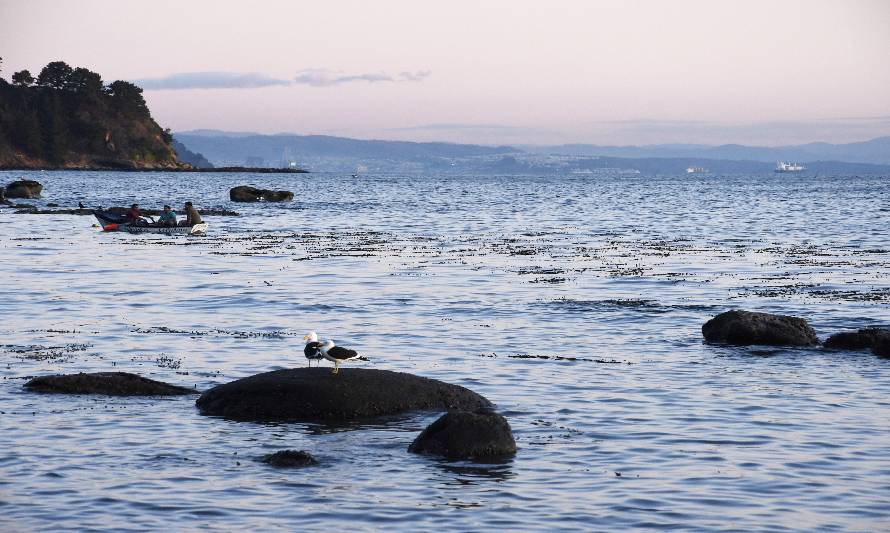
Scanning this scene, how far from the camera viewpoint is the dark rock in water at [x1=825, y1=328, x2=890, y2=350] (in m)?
24.2

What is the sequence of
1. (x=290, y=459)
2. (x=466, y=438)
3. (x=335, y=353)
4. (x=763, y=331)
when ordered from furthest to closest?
1. (x=763, y=331)
2. (x=335, y=353)
3. (x=466, y=438)
4. (x=290, y=459)

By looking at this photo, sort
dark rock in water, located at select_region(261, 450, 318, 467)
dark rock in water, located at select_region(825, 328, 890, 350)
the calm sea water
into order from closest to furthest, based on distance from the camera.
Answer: the calm sea water < dark rock in water, located at select_region(261, 450, 318, 467) < dark rock in water, located at select_region(825, 328, 890, 350)

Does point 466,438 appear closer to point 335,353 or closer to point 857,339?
point 335,353

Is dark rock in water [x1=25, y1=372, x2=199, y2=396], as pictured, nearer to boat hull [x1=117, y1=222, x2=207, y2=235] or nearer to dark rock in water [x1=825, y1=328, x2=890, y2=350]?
dark rock in water [x1=825, y1=328, x2=890, y2=350]

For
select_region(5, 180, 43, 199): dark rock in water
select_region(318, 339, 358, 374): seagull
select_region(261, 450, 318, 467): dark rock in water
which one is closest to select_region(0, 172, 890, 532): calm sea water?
select_region(261, 450, 318, 467): dark rock in water

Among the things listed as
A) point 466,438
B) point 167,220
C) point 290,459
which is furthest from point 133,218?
point 466,438

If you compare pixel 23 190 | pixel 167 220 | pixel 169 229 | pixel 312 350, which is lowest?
pixel 169 229

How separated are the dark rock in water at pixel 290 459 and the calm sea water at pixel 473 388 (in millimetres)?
209

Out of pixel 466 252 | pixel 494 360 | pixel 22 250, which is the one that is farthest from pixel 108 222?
pixel 494 360

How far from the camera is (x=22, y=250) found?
49375mm

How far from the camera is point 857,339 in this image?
24531 millimetres

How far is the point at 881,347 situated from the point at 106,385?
596 inches

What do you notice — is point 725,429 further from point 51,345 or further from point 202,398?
point 51,345

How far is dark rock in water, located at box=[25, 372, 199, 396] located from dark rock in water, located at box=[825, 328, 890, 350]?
44.0 feet
